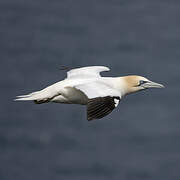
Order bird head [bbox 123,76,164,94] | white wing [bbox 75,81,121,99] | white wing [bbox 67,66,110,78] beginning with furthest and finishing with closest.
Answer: white wing [bbox 67,66,110,78] → bird head [bbox 123,76,164,94] → white wing [bbox 75,81,121,99]

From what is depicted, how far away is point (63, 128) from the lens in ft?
181

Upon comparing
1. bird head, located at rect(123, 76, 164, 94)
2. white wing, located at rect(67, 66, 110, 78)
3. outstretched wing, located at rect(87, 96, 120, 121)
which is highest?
outstretched wing, located at rect(87, 96, 120, 121)

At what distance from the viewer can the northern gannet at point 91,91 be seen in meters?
17.2

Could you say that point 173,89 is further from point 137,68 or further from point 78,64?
point 78,64

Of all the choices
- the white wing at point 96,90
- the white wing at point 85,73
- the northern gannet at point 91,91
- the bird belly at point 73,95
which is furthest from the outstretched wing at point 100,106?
the white wing at point 85,73

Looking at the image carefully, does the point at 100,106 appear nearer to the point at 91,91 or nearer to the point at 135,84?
the point at 91,91

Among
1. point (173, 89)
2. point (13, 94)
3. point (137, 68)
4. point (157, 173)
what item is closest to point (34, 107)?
point (13, 94)

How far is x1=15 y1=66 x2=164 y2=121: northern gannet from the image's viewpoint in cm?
1722

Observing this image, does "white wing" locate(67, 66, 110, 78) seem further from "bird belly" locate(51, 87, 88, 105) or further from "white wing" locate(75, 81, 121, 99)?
"white wing" locate(75, 81, 121, 99)

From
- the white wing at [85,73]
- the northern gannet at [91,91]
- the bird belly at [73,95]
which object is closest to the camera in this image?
the northern gannet at [91,91]

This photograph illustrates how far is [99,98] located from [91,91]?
0.48 m

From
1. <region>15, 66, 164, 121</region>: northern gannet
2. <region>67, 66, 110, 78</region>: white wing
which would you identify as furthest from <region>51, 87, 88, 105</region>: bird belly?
<region>67, 66, 110, 78</region>: white wing

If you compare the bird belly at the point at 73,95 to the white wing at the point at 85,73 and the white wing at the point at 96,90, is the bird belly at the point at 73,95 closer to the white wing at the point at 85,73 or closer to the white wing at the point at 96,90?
the white wing at the point at 96,90

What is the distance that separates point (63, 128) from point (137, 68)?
707 cm
